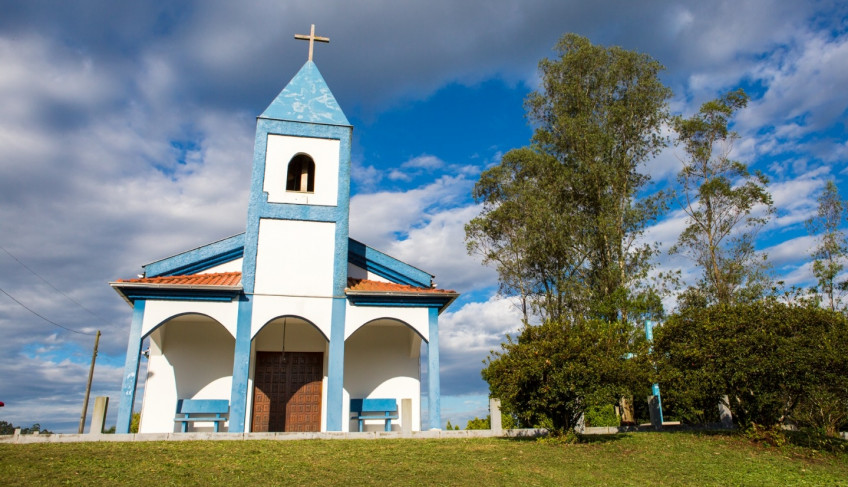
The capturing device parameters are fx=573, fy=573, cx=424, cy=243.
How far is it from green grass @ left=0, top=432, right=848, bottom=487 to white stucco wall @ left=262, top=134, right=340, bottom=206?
6.79 metres

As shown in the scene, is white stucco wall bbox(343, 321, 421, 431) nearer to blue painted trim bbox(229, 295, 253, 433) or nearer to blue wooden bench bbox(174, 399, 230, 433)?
blue painted trim bbox(229, 295, 253, 433)

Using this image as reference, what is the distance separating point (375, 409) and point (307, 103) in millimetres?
9045

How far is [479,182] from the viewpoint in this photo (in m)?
23.3

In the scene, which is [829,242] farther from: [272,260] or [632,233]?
[272,260]

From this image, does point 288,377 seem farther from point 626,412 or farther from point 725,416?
point 725,416

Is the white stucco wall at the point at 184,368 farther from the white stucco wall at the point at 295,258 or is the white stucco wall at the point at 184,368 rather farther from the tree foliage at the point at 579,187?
the tree foliage at the point at 579,187

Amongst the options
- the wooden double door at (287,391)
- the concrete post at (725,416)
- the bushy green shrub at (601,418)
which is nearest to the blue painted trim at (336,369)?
the wooden double door at (287,391)

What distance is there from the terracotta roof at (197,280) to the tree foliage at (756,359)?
1071 centimetres

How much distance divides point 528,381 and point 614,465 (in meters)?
2.35

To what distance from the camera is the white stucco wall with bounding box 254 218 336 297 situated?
14906 millimetres

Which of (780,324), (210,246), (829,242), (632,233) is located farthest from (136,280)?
(829,242)

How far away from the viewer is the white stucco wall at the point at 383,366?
53.3 feet

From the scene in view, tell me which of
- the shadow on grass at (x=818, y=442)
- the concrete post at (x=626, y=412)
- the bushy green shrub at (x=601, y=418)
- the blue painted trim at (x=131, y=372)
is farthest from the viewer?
the concrete post at (x=626, y=412)

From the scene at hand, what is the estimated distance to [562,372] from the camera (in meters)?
11.4
